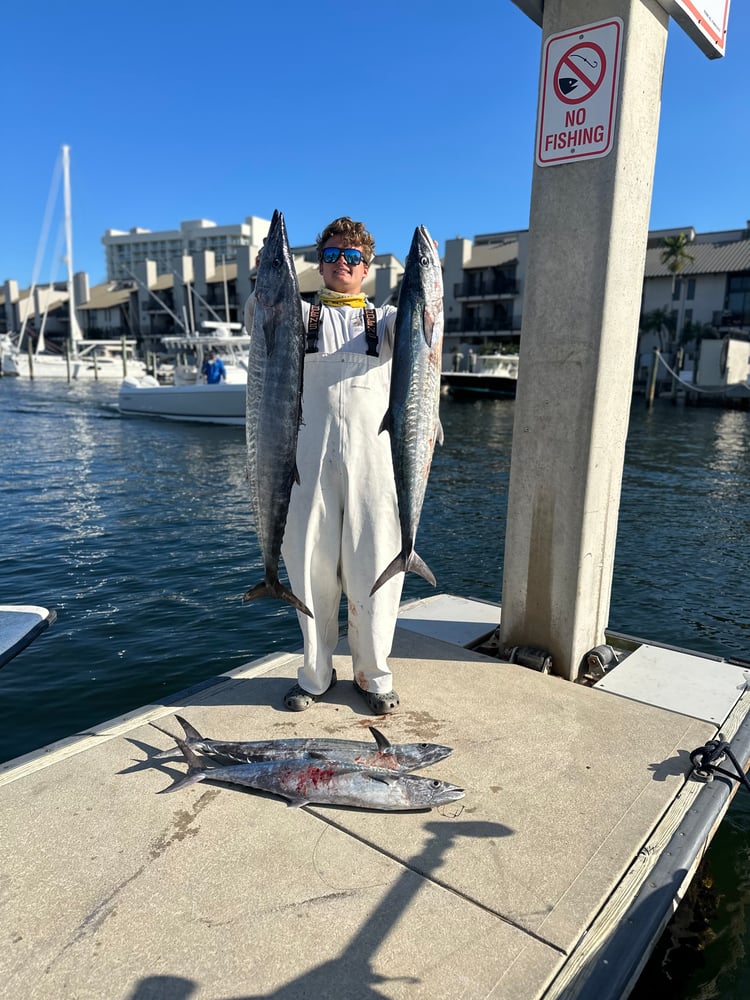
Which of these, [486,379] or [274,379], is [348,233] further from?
[486,379]

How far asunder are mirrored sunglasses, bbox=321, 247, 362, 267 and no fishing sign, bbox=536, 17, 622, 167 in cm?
139

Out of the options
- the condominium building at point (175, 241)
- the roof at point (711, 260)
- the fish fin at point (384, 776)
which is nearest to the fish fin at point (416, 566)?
the fish fin at point (384, 776)

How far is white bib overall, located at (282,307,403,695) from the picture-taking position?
3152 millimetres

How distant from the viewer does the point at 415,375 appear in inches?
113

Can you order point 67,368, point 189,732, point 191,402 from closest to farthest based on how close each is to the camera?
point 189,732
point 191,402
point 67,368

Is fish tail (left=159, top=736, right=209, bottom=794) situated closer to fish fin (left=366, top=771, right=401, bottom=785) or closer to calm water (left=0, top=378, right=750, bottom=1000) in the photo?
Answer: fish fin (left=366, top=771, right=401, bottom=785)

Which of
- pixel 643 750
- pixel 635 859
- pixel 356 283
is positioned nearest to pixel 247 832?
pixel 635 859

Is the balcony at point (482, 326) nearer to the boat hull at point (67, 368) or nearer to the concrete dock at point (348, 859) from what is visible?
the boat hull at point (67, 368)

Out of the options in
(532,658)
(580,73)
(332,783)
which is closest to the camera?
(332,783)

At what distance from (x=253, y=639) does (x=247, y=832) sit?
13.3 ft

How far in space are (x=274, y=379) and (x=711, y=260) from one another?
54643 millimetres

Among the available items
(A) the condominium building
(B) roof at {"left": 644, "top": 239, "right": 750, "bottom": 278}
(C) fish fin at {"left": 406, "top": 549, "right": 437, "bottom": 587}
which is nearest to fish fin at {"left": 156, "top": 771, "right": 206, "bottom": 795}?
(C) fish fin at {"left": 406, "top": 549, "right": 437, "bottom": 587}

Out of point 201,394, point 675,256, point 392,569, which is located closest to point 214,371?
point 201,394

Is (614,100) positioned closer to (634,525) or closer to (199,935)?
(199,935)
